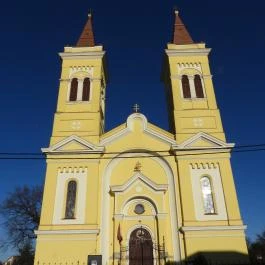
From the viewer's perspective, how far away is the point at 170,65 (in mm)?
26531

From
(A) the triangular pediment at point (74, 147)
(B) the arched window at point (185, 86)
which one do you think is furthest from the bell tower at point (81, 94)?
(B) the arched window at point (185, 86)

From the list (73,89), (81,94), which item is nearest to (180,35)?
(81,94)

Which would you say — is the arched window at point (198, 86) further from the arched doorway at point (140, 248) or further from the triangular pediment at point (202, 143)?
the arched doorway at point (140, 248)

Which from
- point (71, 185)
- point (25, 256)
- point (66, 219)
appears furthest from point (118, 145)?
point (25, 256)

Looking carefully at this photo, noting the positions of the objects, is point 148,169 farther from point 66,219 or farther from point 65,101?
point 65,101

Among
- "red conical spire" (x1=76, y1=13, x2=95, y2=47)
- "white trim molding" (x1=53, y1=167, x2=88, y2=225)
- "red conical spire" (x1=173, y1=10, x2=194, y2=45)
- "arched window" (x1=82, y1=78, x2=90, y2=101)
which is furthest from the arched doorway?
"red conical spire" (x1=76, y1=13, x2=95, y2=47)

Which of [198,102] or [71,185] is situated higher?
[198,102]

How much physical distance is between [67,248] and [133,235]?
4.03m

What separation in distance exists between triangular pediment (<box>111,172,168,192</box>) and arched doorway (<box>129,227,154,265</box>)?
8.83ft

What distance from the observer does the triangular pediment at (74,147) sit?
2225 cm

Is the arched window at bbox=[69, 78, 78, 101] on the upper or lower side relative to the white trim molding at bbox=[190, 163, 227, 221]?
upper

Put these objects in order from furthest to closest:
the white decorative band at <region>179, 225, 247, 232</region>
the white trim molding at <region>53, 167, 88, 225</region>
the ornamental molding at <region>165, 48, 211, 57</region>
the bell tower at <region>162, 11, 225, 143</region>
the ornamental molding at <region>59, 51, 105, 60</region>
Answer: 1. the ornamental molding at <region>59, 51, 105, 60</region>
2. the ornamental molding at <region>165, 48, 211, 57</region>
3. the bell tower at <region>162, 11, 225, 143</region>
4. the white trim molding at <region>53, 167, 88, 225</region>
5. the white decorative band at <region>179, 225, 247, 232</region>

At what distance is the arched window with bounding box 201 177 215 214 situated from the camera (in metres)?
20.3

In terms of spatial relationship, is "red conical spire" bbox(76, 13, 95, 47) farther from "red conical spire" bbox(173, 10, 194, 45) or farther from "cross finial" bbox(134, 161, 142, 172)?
"cross finial" bbox(134, 161, 142, 172)
